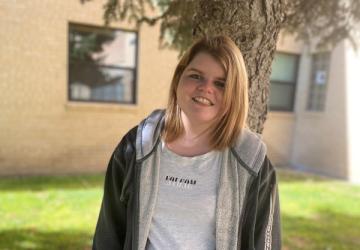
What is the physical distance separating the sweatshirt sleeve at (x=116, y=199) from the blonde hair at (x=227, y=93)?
0.19 meters

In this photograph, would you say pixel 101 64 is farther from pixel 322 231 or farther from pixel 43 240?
pixel 322 231

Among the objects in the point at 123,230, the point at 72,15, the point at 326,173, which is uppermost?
the point at 72,15

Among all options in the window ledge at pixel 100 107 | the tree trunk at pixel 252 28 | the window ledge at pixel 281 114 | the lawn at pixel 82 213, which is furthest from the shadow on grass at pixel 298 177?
the tree trunk at pixel 252 28

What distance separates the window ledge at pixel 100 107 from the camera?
6.95m

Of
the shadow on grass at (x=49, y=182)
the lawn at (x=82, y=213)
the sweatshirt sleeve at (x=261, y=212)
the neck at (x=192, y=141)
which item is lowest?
the shadow on grass at (x=49, y=182)

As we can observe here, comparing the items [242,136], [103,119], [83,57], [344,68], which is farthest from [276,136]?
[242,136]

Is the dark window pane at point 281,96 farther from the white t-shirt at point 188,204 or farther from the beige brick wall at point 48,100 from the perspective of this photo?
the white t-shirt at point 188,204

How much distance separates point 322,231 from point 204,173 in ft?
12.8

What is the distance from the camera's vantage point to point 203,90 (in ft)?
4.86

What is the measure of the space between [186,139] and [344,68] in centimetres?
760

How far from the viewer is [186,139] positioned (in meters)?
1.60

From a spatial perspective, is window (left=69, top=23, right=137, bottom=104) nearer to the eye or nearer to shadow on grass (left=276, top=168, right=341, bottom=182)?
shadow on grass (left=276, top=168, right=341, bottom=182)

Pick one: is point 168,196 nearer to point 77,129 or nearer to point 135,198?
point 135,198

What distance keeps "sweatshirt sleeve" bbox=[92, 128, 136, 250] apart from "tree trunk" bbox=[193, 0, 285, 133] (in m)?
0.87
